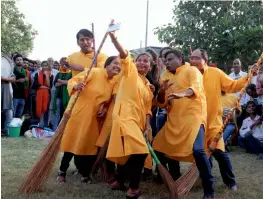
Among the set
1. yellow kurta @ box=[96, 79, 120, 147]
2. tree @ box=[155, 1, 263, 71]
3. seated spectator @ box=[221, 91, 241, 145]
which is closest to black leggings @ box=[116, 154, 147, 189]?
yellow kurta @ box=[96, 79, 120, 147]

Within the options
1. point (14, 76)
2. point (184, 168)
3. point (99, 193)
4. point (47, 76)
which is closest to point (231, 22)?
point (47, 76)

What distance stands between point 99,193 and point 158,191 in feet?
2.39

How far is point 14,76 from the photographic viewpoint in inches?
380

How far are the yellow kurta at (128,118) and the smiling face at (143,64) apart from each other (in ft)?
0.71

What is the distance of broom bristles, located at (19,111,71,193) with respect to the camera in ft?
14.9

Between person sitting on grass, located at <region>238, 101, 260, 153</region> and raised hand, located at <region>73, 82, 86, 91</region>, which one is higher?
raised hand, located at <region>73, 82, 86, 91</region>

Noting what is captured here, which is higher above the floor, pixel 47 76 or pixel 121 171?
pixel 47 76

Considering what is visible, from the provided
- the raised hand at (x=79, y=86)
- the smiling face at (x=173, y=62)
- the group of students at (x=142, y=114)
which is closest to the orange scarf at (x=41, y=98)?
the group of students at (x=142, y=114)

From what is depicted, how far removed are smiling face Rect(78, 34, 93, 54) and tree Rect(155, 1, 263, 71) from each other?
8.44 metres

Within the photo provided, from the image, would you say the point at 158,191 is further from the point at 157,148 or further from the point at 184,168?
the point at 184,168

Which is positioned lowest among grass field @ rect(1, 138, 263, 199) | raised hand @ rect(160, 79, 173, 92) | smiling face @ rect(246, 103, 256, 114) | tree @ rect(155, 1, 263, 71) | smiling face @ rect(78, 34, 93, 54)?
grass field @ rect(1, 138, 263, 199)

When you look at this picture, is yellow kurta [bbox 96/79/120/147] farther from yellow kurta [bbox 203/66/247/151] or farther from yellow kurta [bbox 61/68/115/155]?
yellow kurta [bbox 203/66/247/151]

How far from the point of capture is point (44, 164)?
15.4 feet

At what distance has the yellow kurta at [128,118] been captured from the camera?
4152mm
